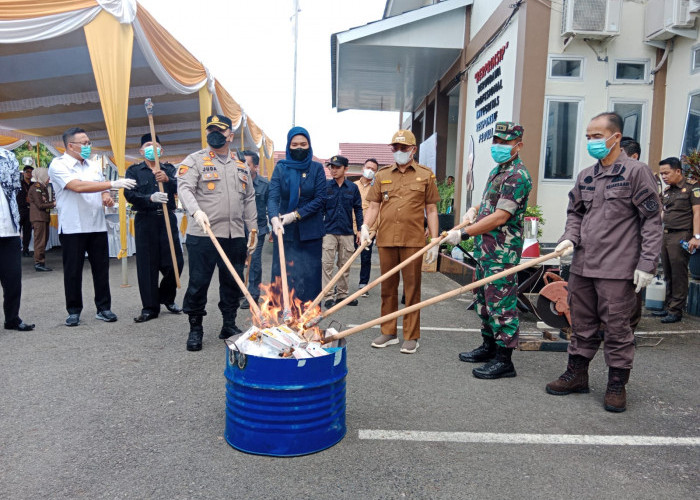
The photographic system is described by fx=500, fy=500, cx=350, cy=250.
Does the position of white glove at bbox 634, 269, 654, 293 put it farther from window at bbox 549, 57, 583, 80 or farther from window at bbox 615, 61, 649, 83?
window at bbox 615, 61, 649, 83

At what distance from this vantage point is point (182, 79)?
8.93 metres

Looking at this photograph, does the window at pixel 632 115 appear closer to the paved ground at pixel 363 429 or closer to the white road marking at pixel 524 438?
the paved ground at pixel 363 429

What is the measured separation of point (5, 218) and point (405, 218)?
401cm

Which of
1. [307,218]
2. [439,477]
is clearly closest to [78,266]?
[307,218]

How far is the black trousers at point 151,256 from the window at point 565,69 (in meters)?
6.48

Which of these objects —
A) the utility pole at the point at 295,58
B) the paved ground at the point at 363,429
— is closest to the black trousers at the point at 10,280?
the paved ground at the point at 363,429

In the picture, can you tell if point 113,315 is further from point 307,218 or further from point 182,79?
point 182,79

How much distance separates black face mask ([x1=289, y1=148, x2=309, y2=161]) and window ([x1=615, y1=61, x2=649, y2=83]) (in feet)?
20.0

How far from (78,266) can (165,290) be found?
983 mm

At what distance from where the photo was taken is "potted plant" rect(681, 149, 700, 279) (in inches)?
243

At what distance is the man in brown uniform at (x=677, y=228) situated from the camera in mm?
6234

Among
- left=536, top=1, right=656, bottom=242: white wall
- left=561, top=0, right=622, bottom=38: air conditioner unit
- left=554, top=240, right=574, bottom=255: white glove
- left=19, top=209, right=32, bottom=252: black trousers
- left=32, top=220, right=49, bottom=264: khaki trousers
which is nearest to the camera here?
left=554, top=240, right=574, bottom=255: white glove

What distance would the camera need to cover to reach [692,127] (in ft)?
24.1

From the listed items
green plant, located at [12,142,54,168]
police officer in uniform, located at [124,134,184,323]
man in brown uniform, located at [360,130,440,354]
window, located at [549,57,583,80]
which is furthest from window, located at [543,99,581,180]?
green plant, located at [12,142,54,168]
